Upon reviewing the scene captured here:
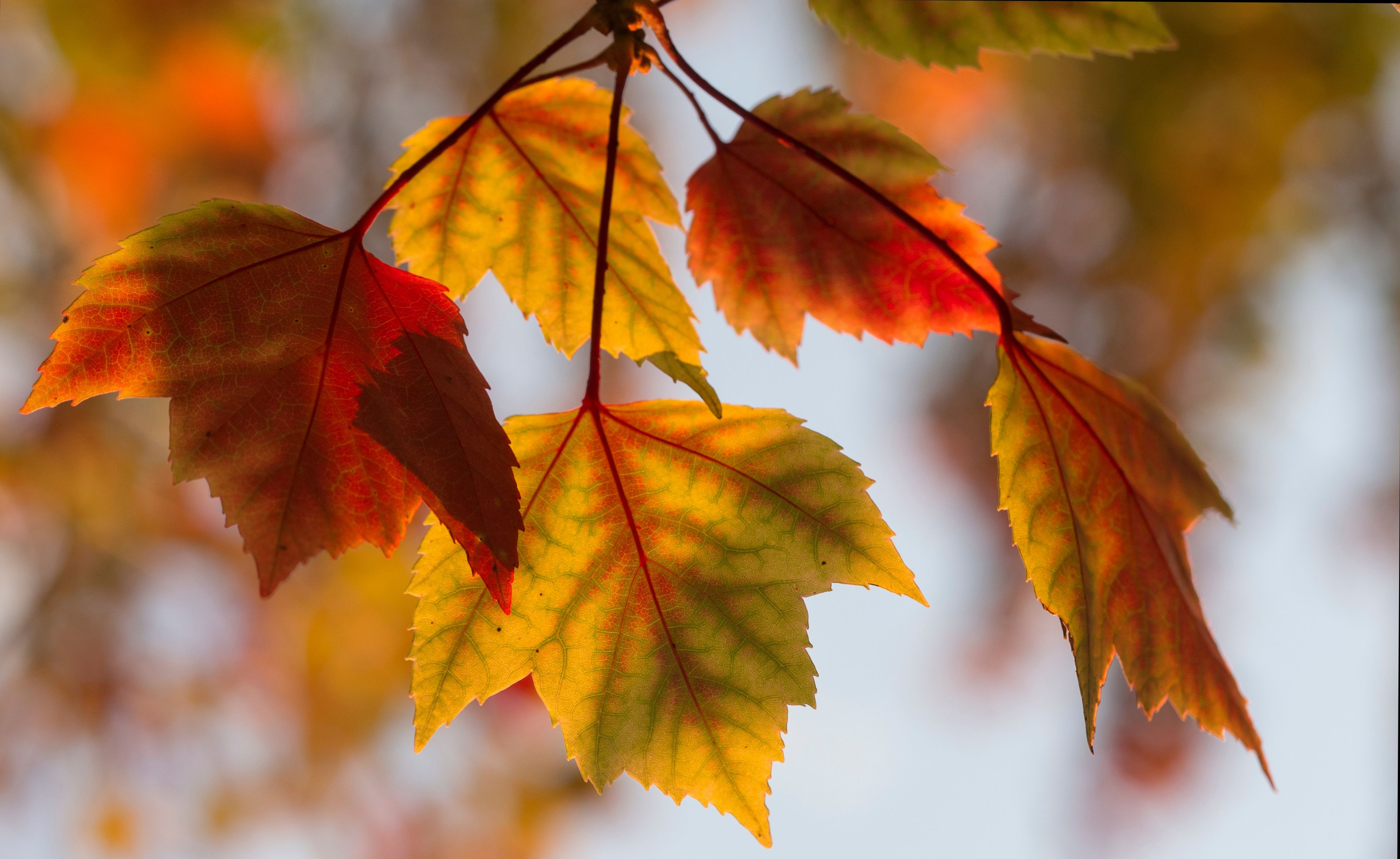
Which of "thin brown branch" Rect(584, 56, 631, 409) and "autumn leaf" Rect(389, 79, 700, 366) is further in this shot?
"autumn leaf" Rect(389, 79, 700, 366)

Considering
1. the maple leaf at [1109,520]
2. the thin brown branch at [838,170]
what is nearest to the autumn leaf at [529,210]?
the thin brown branch at [838,170]

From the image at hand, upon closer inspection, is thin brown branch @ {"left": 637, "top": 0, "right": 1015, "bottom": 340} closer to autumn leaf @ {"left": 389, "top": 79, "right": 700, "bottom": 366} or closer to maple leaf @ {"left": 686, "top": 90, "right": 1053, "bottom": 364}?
maple leaf @ {"left": 686, "top": 90, "right": 1053, "bottom": 364}

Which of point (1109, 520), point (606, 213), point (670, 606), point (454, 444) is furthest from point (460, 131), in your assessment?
point (1109, 520)

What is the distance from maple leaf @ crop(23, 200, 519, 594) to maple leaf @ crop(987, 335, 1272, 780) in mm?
365

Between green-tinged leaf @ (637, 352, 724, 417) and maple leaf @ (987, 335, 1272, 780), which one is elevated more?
green-tinged leaf @ (637, 352, 724, 417)

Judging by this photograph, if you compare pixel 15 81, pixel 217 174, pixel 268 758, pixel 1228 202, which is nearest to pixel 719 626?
pixel 1228 202

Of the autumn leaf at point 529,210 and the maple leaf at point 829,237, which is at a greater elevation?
the autumn leaf at point 529,210

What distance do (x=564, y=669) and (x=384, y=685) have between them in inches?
141

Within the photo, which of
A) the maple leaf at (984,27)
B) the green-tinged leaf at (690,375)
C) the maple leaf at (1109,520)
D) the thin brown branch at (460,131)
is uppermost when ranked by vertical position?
the thin brown branch at (460,131)

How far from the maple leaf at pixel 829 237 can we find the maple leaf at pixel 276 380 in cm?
28

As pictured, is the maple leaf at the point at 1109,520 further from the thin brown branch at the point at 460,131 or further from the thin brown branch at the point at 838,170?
the thin brown branch at the point at 460,131

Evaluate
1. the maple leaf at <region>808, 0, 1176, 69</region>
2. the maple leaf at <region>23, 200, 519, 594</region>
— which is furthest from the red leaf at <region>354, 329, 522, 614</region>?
the maple leaf at <region>808, 0, 1176, 69</region>

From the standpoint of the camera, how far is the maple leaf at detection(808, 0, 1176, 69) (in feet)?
1.97

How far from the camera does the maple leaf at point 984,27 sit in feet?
1.97
